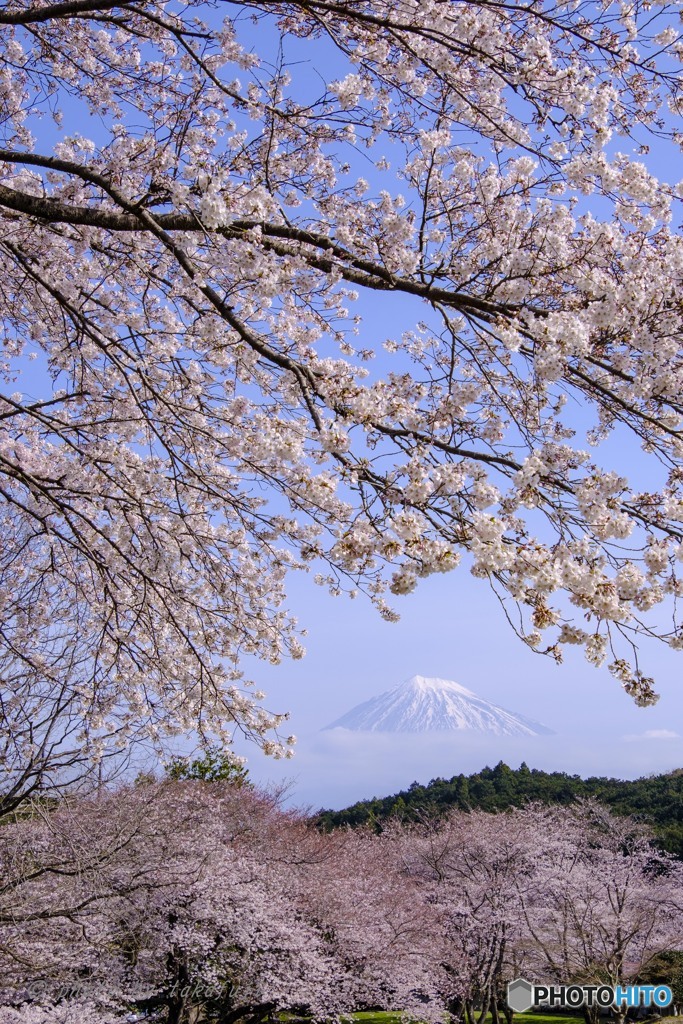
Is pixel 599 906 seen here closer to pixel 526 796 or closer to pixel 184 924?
pixel 184 924

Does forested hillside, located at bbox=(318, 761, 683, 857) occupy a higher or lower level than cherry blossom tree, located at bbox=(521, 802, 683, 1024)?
higher

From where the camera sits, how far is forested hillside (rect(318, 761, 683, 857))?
25141mm

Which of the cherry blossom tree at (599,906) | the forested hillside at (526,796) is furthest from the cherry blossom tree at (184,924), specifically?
the forested hillside at (526,796)

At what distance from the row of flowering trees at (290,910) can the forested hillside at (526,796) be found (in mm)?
4524

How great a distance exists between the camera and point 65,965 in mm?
9383

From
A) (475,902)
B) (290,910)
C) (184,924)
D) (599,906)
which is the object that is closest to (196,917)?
(184,924)

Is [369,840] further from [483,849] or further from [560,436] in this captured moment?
[560,436]

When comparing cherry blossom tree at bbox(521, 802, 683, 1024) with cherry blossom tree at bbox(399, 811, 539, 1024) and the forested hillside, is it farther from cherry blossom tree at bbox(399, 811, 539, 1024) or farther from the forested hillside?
the forested hillside

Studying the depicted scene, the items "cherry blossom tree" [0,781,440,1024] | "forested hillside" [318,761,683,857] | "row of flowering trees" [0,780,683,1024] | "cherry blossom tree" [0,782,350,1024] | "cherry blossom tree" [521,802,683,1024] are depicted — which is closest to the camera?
"cherry blossom tree" [0,781,440,1024]

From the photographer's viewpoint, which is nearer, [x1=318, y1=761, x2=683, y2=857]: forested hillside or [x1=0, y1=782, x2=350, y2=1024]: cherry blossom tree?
[x1=0, y1=782, x2=350, y2=1024]: cherry blossom tree

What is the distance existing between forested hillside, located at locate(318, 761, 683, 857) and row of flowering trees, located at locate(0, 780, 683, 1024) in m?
4.52

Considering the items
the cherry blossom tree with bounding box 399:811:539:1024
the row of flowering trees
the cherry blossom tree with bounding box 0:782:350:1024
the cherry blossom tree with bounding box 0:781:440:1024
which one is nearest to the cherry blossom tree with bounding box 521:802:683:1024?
the row of flowering trees

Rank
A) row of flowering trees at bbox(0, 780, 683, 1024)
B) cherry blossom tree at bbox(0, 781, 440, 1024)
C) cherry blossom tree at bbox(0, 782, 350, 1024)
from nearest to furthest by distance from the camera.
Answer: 1. cherry blossom tree at bbox(0, 781, 440, 1024)
2. row of flowering trees at bbox(0, 780, 683, 1024)
3. cherry blossom tree at bbox(0, 782, 350, 1024)

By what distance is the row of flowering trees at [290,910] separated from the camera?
8.95 metres
